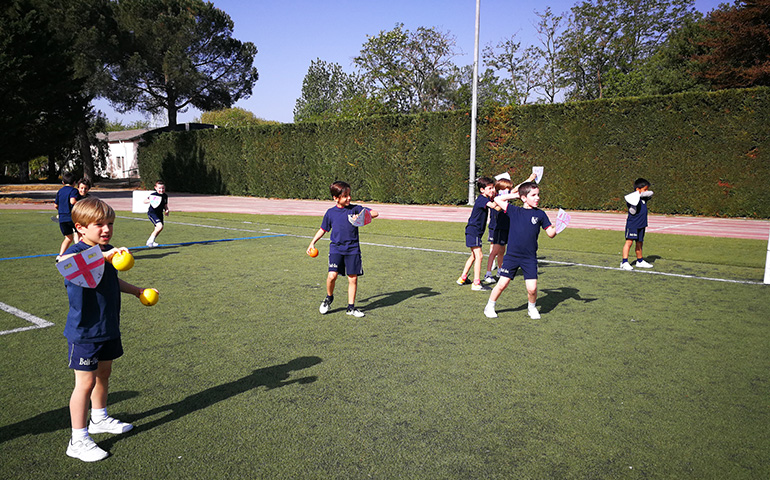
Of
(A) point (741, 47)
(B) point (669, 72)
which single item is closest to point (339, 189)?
(A) point (741, 47)

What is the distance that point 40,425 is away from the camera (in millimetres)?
3701

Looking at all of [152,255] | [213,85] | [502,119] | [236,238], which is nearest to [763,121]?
[502,119]

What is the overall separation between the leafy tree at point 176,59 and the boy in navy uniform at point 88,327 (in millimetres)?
47983

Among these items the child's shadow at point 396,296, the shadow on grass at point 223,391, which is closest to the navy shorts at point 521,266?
the child's shadow at point 396,296

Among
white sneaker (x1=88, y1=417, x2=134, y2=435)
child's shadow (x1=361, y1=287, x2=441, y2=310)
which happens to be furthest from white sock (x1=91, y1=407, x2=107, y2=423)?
child's shadow (x1=361, y1=287, x2=441, y2=310)

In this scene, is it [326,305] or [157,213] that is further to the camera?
[157,213]

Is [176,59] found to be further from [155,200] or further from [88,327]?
[88,327]

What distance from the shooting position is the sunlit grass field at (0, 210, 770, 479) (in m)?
3.30

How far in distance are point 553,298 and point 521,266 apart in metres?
1.54

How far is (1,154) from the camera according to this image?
31.2m

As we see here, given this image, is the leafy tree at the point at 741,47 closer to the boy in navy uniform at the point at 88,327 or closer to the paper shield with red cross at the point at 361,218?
the paper shield with red cross at the point at 361,218

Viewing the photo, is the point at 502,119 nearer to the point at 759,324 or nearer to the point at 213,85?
the point at 759,324

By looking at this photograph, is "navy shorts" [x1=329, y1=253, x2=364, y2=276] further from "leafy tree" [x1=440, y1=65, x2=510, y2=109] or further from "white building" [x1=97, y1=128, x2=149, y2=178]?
"white building" [x1=97, y1=128, x2=149, y2=178]

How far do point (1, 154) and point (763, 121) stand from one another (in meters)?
37.4
